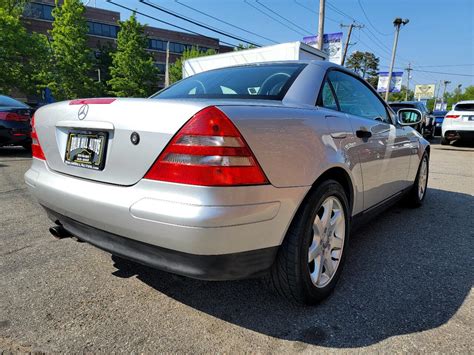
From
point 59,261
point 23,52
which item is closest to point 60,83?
point 23,52

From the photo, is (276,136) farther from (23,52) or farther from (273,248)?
(23,52)

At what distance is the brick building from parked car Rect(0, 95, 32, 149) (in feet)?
122

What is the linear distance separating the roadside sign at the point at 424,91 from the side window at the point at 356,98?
58.6 meters

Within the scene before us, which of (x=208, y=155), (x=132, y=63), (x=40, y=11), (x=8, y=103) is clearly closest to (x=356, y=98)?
(x=208, y=155)

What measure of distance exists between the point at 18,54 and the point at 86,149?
3055 cm

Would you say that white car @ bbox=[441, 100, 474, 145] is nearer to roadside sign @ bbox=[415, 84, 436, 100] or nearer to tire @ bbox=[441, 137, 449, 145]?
tire @ bbox=[441, 137, 449, 145]

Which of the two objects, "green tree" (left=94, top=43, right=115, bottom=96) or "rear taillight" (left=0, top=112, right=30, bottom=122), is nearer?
"rear taillight" (left=0, top=112, right=30, bottom=122)

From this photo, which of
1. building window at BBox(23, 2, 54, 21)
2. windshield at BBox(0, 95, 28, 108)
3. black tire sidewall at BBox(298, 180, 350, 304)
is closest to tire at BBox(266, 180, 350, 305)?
black tire sidewall at BBox(298, 180, 350, 304)

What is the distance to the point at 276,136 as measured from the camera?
1769 mm

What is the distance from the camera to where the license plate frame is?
1854 mm

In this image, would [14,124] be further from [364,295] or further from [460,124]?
[460,124]

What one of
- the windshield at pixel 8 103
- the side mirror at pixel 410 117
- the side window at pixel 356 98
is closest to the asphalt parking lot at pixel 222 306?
the side window at pixel 356 98

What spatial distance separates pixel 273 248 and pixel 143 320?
0.86m

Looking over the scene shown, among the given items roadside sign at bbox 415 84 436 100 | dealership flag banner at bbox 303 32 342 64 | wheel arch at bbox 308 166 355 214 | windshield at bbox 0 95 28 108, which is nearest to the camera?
wheel arch at bbox 308 166 355 214
